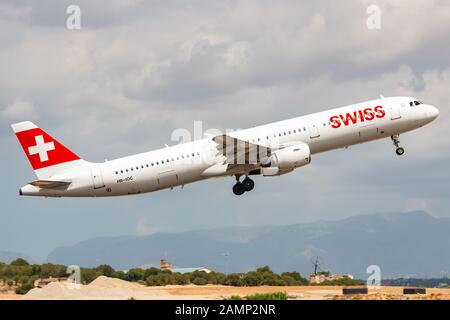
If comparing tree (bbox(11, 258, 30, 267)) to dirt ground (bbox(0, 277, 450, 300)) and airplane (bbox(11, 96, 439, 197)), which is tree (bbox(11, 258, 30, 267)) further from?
dirt ground (bbox(0, 277, 450, 300))

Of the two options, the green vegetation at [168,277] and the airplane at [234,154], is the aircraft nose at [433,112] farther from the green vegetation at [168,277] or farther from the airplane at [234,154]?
the green vegetation at [168,277]

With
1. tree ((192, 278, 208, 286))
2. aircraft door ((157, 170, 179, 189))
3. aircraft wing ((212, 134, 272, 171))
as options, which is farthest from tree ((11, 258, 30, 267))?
aircraft wing ((212, 134, 272, 171))

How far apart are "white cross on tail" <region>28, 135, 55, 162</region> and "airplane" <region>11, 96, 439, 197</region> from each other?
12 cm

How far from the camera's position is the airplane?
7119 cm

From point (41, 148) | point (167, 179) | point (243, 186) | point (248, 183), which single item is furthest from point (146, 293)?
point (41, 148)

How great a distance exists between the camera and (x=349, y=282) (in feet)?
294

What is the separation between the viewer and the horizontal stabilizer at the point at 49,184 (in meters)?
72.1

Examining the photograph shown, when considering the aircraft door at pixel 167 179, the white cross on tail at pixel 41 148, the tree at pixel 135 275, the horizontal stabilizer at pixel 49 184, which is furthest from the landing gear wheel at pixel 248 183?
the tree at pixel 135 275

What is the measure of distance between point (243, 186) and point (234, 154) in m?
4.75

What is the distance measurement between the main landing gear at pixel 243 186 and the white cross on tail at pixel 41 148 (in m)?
15.8
